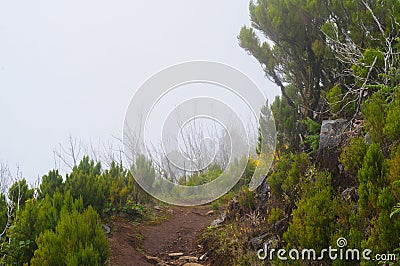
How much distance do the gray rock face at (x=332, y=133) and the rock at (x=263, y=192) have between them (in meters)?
1.33

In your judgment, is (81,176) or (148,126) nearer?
(81,176)

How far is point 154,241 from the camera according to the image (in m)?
6.07

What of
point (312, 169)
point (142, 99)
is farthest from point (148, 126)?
point (312, 169)

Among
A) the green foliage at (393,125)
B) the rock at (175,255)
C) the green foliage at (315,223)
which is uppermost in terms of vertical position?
the green foliage at (393,125)

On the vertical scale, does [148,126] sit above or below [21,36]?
below

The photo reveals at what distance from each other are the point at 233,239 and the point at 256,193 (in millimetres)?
1224

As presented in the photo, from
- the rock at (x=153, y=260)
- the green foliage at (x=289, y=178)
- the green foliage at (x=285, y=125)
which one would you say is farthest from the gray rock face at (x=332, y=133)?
the rock at (x=153, y=260)

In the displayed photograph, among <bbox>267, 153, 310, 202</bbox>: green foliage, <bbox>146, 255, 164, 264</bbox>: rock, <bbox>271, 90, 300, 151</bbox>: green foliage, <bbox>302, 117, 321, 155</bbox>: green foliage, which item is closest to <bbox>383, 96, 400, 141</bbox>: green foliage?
<bbox>267, 153, 310, 202</bbox>: green foliage

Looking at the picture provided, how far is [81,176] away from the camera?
18.4 feet

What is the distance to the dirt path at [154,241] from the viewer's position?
16.3 feet

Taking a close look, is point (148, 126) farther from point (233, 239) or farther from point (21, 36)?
point (21, 36)

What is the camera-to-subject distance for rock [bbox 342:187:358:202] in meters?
3.68

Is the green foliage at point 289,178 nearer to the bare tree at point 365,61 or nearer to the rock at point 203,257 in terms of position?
the bare tree at point 365,61

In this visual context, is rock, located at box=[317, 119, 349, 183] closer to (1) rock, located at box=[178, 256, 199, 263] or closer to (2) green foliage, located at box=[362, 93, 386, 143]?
(2) green foliage, located at box=[362, 93, 386, 143]
